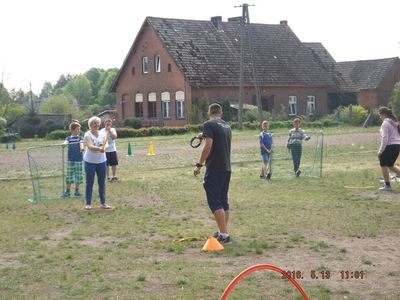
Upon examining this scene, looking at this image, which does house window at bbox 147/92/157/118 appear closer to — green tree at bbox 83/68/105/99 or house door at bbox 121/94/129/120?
house door at bbox 121/94/129/120

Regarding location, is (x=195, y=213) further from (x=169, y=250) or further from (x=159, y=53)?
(x=159, y=53)

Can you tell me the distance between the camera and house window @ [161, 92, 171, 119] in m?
59.8

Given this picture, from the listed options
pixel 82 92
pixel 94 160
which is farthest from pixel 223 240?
pixel 82 92

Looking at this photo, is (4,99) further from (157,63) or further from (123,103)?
(157,63)

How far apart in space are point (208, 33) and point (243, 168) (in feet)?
132

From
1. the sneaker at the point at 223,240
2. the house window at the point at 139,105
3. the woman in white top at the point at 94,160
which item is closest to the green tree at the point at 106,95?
the house window at the point at 139,105

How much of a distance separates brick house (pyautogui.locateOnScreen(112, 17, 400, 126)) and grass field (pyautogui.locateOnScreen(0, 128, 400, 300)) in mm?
39841

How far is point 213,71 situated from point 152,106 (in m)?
7.32

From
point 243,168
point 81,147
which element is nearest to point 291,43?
point 243,168

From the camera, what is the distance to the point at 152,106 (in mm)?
62250

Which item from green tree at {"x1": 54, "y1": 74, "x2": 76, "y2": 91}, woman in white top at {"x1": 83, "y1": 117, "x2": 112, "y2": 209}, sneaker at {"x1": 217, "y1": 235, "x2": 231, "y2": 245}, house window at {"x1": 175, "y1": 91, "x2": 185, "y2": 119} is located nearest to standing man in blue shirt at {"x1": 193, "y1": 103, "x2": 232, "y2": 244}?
sneaker at {"x1": 217, "y1": 235, "x2": 231, "y2": 245}

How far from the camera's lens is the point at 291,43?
6594 centimetres

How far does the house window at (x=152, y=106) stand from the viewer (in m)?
61.7

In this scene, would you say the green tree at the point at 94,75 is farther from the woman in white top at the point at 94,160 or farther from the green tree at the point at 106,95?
the woman in white top at the point at 94,160
